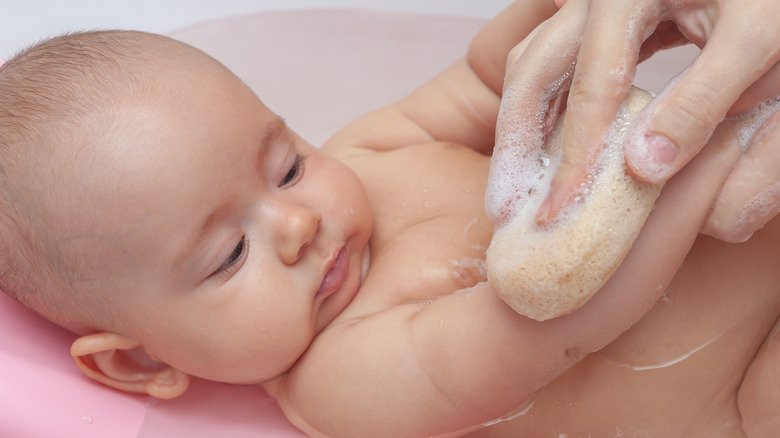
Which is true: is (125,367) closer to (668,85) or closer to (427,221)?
(427,221)

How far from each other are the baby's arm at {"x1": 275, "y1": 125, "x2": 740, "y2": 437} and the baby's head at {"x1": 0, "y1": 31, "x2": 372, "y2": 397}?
0.07 m

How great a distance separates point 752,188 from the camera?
0.75 meters

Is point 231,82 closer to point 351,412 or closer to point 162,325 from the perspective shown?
point 162,325

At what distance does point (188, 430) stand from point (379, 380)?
320mm

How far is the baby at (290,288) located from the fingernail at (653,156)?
4.8 inches

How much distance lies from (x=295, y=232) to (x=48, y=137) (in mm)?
289

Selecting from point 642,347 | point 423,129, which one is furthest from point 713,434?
point 423,129

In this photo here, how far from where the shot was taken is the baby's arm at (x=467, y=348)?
78cm

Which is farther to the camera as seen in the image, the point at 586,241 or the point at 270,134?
the point at 270,134

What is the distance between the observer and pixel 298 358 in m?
1.07

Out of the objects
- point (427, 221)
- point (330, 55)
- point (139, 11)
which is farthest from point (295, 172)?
point (139, 11)

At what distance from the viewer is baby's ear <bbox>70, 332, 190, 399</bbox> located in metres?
1.00

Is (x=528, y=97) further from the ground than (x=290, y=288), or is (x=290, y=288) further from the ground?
(x=528, y=97)

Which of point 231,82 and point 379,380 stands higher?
point 231,82
